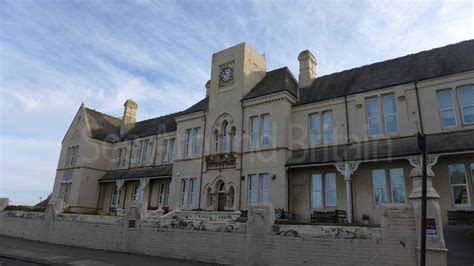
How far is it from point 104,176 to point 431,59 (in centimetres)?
3097

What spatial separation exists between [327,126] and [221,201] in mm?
9081

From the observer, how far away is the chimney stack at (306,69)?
83.5ft

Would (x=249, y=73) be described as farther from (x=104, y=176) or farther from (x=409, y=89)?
(x=104, y=176)

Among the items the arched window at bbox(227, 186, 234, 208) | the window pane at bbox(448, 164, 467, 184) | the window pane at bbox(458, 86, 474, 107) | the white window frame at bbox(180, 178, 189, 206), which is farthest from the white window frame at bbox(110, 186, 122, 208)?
the window pane at bbox(458, 86, 474, 107)

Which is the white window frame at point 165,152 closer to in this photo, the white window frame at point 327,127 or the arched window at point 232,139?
the arched window at point 232,139

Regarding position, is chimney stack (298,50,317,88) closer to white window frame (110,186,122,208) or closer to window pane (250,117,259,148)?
window pane (250,117,259,148)

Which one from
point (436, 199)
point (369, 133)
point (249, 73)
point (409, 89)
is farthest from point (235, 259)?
point (249, 73)

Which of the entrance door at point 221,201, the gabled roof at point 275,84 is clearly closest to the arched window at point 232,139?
the gabled roof at point 275,84

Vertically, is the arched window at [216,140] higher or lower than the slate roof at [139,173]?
higher

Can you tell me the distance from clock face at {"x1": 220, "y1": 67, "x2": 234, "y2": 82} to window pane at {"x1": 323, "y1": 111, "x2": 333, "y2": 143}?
8.04 meters

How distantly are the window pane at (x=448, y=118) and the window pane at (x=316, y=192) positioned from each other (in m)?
7.49

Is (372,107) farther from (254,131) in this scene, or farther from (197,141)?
(197,141)

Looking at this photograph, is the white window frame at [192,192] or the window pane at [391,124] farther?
the white window frame at [192,192]

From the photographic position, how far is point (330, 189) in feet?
66.6
